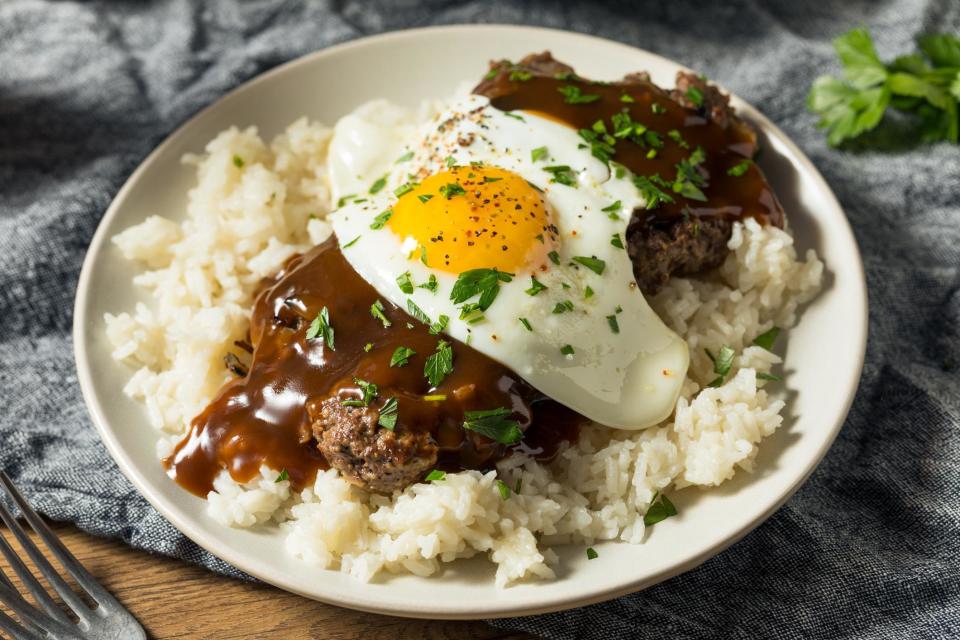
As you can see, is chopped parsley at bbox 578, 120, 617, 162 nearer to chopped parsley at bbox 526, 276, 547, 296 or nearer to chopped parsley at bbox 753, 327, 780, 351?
chopped parsley at bbox 526, 276, 547, 296

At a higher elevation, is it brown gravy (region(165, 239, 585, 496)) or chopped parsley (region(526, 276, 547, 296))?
chopped parsley (region(526, 276, 547, 296))

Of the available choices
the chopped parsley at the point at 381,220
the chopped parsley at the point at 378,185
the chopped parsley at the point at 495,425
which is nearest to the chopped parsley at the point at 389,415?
the chopped parsley at the point at 495,425

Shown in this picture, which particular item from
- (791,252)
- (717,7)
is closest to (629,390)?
(791,252)

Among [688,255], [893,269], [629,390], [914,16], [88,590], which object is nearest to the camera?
[88,590]

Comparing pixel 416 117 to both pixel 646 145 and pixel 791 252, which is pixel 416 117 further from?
pixel 791 252

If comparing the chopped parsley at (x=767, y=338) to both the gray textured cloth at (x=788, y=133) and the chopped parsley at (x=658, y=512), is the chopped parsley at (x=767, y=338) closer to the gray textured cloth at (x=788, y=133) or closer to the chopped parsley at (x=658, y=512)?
the gray textured cloth at (x=788, y=133)

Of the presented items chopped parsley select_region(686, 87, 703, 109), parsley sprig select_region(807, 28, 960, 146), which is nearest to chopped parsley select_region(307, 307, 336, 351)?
chopped parsley select_region(686, 87, 703, 109)
